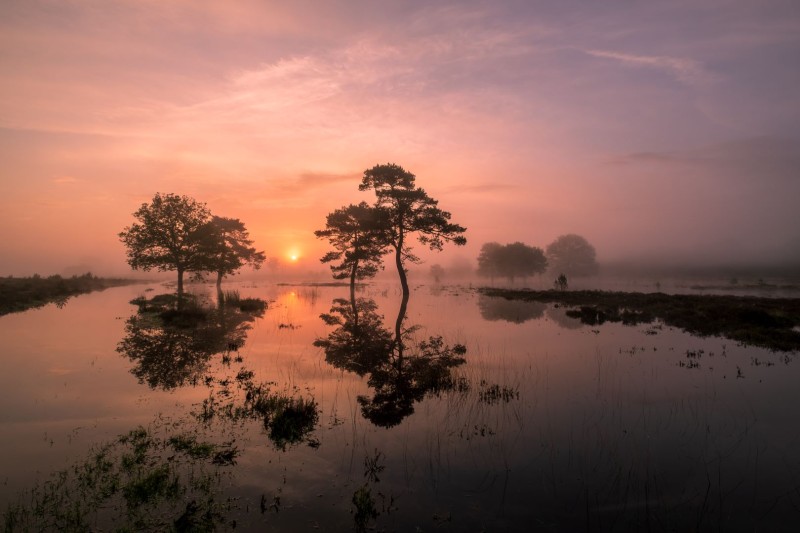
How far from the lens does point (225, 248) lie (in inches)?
2394

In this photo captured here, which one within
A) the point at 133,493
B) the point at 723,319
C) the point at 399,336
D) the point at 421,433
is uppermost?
the point at 723,319

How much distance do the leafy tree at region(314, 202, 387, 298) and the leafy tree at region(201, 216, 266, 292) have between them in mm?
15102

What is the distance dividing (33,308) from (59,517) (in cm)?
4013

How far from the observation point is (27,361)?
15.2 meters

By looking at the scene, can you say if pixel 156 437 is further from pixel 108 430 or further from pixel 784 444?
pixel 784 444

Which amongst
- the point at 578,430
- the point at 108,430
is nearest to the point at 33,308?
the point at 108,430

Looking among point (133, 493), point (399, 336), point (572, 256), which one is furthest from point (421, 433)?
point (572, 256)

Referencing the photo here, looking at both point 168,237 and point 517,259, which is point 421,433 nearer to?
point 168,237

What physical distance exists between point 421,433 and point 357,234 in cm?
4661

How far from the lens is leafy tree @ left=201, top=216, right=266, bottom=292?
5353cm

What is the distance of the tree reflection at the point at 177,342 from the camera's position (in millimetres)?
13898

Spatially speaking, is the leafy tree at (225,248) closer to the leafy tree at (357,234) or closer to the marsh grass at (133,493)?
the leafy tree at (357,234)

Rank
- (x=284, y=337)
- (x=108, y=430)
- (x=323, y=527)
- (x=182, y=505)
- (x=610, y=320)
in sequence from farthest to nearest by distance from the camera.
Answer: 1. (x=610, y=320)
2. (x=284, y=337)
3. (x=108, y=430)
4. (x=182, y=505)
5. (x=323, y=527)

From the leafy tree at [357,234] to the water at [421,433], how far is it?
95.2 feet
